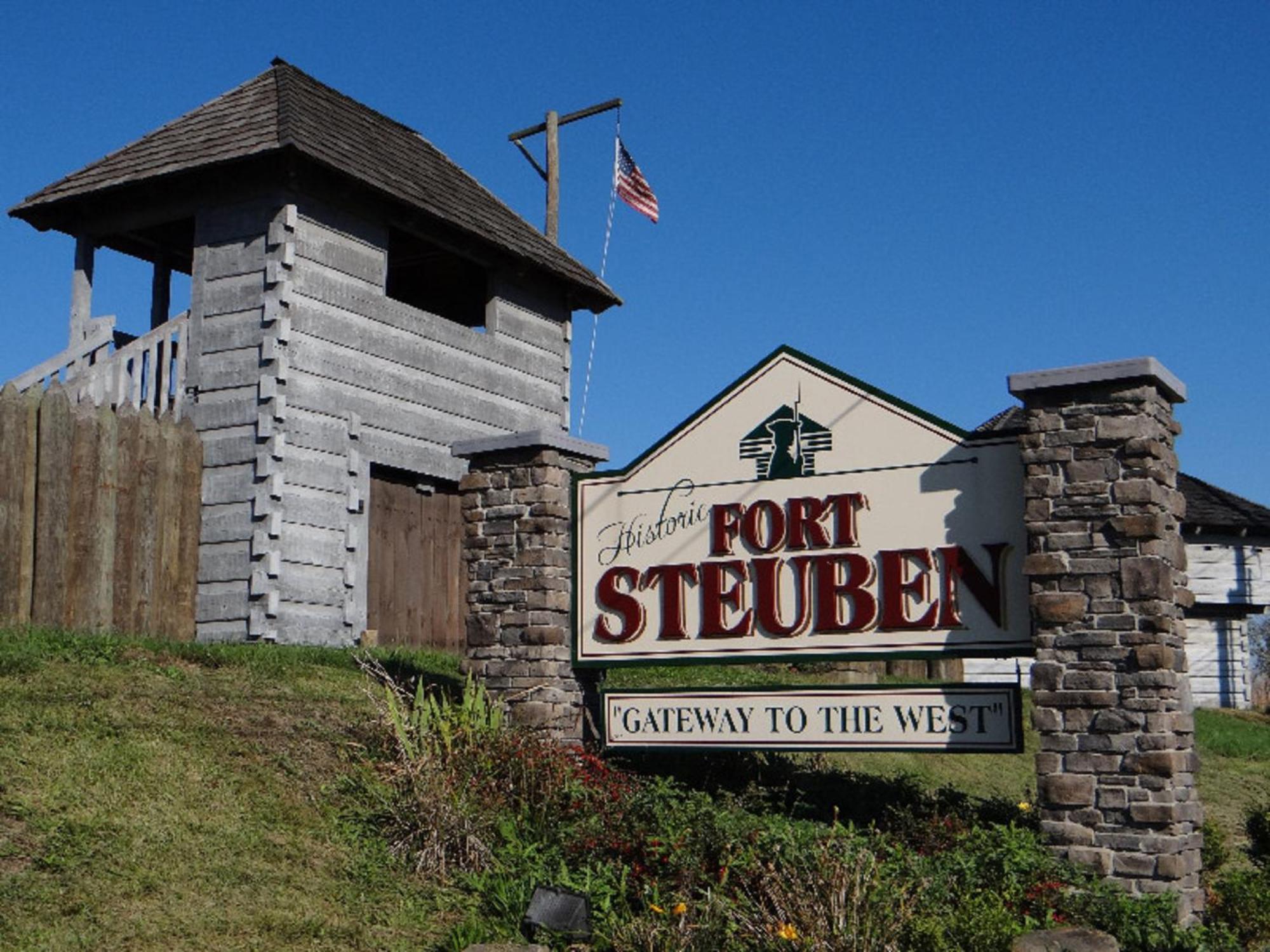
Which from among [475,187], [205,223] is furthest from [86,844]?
[475,187]

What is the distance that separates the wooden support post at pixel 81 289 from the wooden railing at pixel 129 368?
830 mm

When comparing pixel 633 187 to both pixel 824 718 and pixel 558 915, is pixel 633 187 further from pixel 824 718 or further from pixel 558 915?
pixel 558 915

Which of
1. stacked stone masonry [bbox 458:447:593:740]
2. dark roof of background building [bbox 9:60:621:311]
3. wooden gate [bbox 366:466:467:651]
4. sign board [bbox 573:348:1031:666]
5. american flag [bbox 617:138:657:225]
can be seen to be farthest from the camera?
american flag [bbox 617:138:657:225]

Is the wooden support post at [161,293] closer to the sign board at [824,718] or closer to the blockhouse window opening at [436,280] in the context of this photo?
the blockhouse window opening at [436,280]

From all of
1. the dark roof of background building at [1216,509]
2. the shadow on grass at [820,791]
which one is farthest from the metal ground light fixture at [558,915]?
the dark roof of background building at [1216,509]

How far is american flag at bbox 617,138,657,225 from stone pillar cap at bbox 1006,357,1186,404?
11.9m

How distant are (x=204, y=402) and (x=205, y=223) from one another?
2.10 metres

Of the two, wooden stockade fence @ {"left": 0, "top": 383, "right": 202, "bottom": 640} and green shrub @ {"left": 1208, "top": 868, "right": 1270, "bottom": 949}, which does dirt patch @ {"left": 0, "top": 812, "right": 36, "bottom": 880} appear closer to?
wooden stockade fence @ {"left": 0, "top": 383, "right": 202, "bottom": 640}

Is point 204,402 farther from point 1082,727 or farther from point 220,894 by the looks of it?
point 1082,727

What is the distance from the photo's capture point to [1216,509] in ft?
95.5

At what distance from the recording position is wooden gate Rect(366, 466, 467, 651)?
16438 millimetres

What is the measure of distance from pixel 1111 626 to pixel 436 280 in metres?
13.8

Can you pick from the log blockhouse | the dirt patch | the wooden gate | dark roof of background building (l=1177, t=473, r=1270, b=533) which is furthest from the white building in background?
the dirt patch

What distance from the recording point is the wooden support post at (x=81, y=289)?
1675 cm
